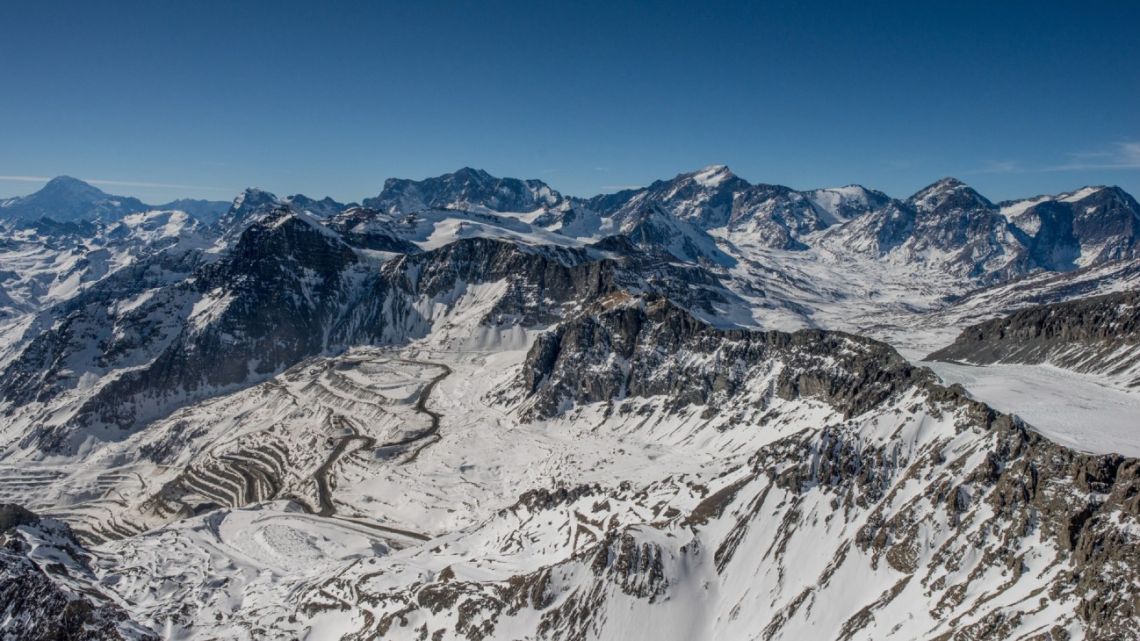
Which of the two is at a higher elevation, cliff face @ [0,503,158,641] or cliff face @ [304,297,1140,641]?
cliff face @ [304,297,1140,641]

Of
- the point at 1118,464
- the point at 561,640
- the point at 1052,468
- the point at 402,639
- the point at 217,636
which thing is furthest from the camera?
the point at 217,636

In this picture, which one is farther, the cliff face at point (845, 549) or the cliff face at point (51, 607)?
the cliff face at point (51, 607)

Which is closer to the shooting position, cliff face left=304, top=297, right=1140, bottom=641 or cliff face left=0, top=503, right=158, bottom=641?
cliff face left=304, top=297, right=1140, bottom=641

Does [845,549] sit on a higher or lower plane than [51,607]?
higher

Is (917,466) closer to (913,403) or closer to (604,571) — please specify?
(913,403)

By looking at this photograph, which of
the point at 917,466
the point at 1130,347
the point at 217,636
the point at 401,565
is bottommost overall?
the point at 217,636

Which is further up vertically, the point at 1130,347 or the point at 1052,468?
the point at 1130,347

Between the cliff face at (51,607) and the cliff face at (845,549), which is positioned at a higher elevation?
the cliff face at (845,549)

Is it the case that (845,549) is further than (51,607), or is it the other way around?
(51,607)

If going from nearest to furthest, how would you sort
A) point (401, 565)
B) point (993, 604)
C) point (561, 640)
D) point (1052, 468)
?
1. point (993, 604)
2. point (1052, 468)
3. point (561, 640)
4. point (401, 565)

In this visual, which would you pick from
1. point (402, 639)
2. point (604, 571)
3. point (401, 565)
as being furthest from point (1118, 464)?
point (401, 565)

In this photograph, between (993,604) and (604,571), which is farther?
(604,571)
